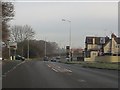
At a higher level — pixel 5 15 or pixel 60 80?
pixel 5 15

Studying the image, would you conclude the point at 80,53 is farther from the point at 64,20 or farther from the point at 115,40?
the point at 64,20

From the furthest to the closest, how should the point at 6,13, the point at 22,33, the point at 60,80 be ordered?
the point at 22,33 → the point at 6,13 → the point at 60,80

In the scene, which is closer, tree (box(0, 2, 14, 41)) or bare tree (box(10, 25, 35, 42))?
tree (box(0, 2, 14, 41))

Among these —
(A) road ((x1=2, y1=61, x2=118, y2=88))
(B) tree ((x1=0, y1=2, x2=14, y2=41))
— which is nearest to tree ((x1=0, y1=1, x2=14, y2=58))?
(B) tree ((x1=0, y1=2, x2=14, y2=41))

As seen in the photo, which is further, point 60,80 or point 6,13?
point 6,13

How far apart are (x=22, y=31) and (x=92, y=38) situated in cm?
2935

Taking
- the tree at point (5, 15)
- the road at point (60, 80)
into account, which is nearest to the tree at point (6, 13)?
the tree at point (5, 15)

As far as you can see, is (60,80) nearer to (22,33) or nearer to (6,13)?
(6,13)

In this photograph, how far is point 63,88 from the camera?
18203mm

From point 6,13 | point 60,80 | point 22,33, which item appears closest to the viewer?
point 60,80

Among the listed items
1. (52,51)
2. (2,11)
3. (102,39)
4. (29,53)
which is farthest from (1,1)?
(52,51)

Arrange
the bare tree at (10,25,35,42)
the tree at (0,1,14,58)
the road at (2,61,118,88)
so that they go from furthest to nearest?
the bare tree at (10,25,35,42)
the tree at (0,1,14,58)
the road at (2,61,118,88)

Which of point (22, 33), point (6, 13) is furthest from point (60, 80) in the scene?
point (22, 33)

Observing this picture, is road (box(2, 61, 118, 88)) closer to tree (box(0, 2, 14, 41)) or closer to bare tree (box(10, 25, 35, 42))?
tree (box(0, 2, 14, 41))
